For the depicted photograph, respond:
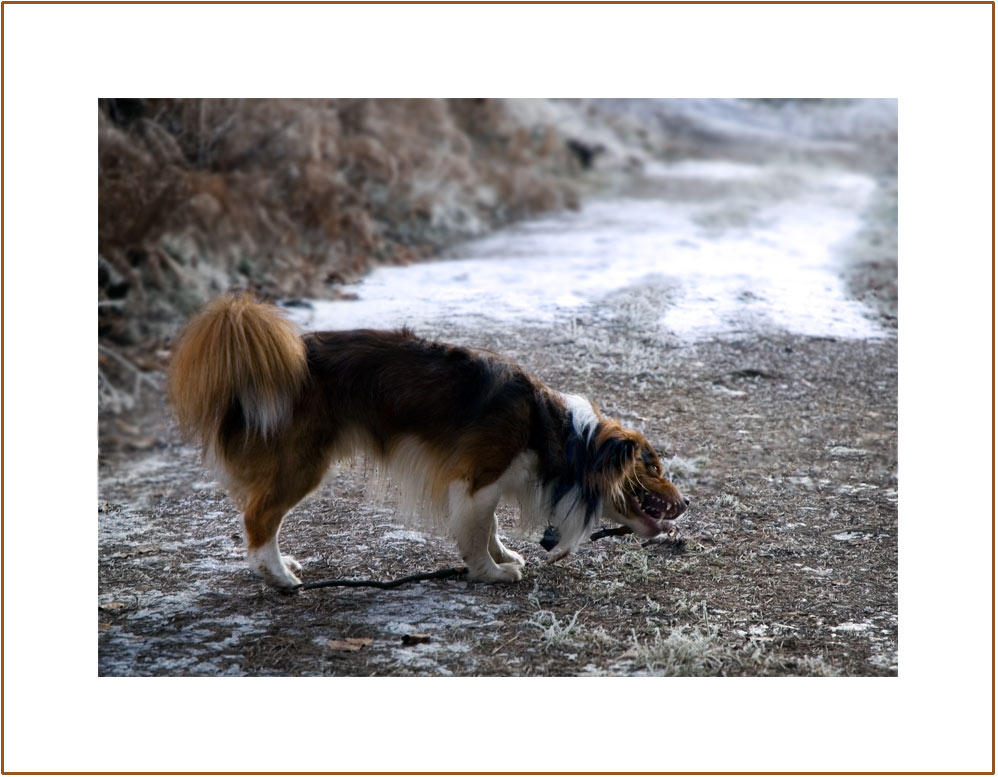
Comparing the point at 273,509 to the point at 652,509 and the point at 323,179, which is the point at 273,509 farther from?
the point at 323,179

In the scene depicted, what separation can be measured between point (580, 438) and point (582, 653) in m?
0.94

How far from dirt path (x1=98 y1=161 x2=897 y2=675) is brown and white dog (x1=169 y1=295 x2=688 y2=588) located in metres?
0.28

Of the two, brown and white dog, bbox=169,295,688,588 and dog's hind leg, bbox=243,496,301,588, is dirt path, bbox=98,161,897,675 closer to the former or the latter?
dog's hind leg, bbox=243,496,301,588

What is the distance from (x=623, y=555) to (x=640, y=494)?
35 centimetres

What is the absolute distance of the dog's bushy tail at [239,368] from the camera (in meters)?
4.12

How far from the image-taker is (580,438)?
4.48 metres

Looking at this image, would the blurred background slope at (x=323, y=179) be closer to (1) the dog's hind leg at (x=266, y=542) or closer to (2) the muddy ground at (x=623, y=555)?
(2) the muddy ground at (x=623, y=555)

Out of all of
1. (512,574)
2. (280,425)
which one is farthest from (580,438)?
(280,425)

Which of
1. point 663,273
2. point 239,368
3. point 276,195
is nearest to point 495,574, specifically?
point 239,368

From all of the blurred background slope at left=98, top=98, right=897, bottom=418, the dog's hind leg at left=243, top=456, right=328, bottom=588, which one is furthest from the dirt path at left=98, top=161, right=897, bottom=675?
the blurred background slope at left=98, top=98, right=897, bottom=418

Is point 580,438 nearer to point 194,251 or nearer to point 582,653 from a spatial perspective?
point 582,653

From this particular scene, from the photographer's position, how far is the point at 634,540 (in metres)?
4.92

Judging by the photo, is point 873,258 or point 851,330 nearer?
point 851,330

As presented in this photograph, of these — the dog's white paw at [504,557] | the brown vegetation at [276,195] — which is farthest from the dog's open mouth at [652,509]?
the brown vegetation at [276,195]
